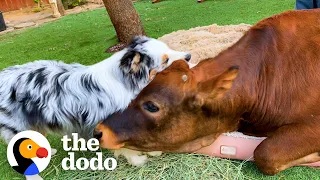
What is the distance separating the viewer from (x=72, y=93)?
2.71 meters

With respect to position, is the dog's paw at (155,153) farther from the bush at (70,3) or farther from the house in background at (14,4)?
the house in background at (14,4)

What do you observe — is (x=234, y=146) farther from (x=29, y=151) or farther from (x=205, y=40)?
(x=205, y=40)

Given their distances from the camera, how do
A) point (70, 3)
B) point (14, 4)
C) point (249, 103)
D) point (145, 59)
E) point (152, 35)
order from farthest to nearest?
point (14, 4) → point (70, 3) → point (152, 35) → point (145, 59) → point (249, 103)

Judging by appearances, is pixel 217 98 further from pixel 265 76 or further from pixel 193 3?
pixel 193 3

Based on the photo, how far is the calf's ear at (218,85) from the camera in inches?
76.8

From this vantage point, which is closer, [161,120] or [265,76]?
[161,120]

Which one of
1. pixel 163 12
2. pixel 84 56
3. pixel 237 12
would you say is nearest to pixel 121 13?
pixel 84 56

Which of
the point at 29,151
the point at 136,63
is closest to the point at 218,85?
the point at 136,63

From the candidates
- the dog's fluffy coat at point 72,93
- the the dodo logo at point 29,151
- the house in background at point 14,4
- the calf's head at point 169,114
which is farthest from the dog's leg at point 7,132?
the house in background at point 14,4

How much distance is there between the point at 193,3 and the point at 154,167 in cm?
743

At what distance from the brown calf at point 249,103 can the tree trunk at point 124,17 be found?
3519mm

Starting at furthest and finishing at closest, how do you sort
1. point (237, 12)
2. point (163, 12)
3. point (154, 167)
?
point (163, 12)
point (237, 12)
point (154, 167)

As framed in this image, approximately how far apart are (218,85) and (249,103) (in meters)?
0.40

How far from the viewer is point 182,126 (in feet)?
7.15
